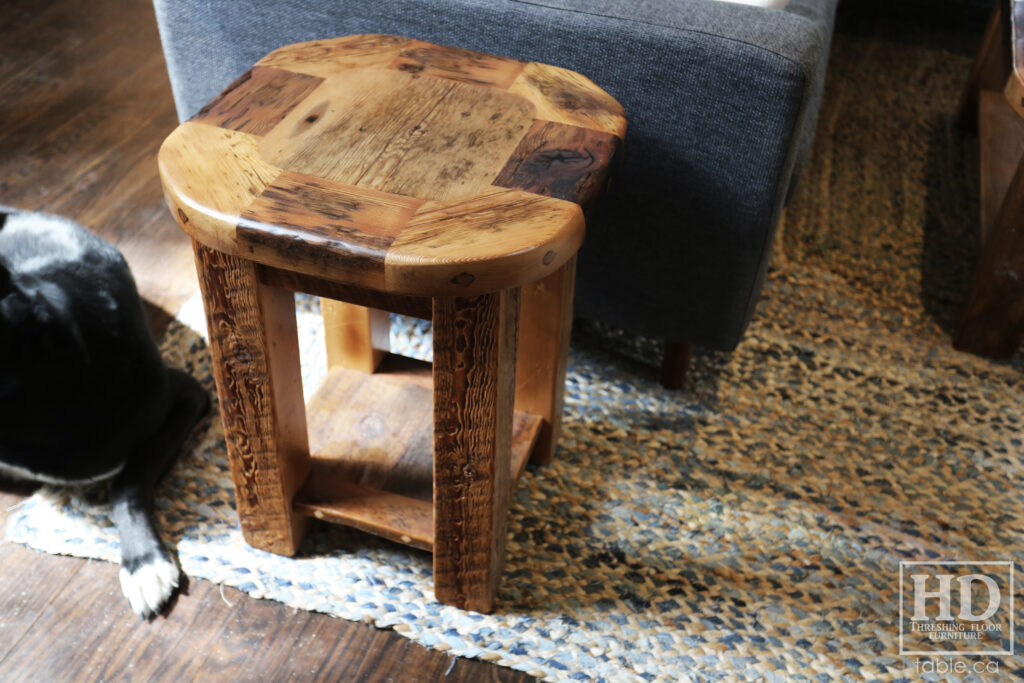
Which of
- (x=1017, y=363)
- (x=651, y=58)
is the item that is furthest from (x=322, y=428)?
(x=1017, y=363)

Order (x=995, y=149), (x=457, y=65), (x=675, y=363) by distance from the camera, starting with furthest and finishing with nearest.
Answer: (x=995, y=149)
(x=675, y=363)
(x=457, y=65)

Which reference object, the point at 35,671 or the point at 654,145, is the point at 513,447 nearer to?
the point at 654,145

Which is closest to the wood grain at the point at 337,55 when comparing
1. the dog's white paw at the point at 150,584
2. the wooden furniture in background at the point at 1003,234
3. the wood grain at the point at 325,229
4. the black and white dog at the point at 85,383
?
the wood grain at the point at 325,229

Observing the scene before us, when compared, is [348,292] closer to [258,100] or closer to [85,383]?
[258,100]

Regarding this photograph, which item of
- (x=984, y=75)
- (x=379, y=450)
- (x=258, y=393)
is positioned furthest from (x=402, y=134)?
(x=984, y=75)

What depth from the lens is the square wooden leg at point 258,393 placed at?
3.10ft

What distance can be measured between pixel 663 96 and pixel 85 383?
87cm

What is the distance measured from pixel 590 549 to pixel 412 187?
624 mm

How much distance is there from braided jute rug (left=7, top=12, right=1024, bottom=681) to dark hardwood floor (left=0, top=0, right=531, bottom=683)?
4 cm

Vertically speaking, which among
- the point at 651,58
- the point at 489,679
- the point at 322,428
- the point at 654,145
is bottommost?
the point at 489,679

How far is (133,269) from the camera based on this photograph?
1.73 m

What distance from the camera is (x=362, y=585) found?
3.89 feet

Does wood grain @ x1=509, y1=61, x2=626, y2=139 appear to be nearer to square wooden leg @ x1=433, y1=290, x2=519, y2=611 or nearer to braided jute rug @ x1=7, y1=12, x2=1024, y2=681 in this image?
square wooden leg @ x1=433, y1=290, x2=519, y2=611

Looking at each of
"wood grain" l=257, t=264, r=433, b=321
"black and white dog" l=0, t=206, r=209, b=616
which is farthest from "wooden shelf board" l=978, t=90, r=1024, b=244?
"black and white dog" l=0, t=206, r=209, b=616
